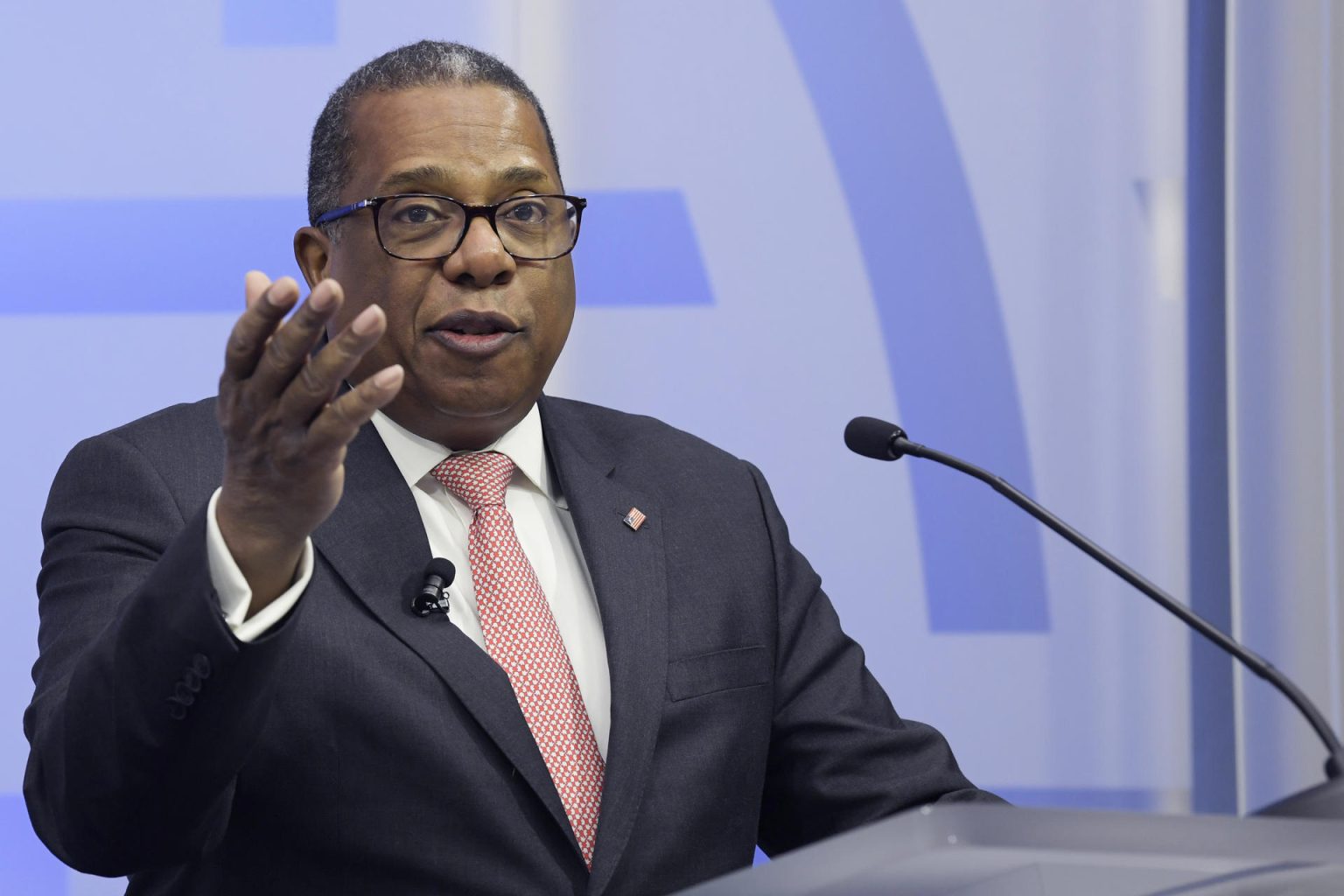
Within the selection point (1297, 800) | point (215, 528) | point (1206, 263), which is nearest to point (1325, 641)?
point (1206, 263)

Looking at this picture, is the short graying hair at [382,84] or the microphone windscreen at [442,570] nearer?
the microphone windscreen at [442,570]

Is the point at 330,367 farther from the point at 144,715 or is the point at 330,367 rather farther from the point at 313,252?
the point at 313,252

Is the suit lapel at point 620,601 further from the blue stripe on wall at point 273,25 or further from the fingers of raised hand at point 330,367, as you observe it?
the blue stripe on wall at point 273,25

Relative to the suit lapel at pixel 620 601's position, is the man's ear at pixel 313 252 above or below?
above

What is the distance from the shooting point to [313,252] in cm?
188

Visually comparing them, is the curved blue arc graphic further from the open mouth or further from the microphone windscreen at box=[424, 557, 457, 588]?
the microphone windscreen at box=[424, 557, 457, 588]

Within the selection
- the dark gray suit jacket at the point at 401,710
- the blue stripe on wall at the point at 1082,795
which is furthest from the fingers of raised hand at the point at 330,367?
the blue stripe on wall at the point at 1082,795

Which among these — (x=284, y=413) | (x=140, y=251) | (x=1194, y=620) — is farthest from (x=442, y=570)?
(x=140, y=251)

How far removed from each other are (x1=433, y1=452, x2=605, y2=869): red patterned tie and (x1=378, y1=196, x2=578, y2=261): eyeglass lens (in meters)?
0.33

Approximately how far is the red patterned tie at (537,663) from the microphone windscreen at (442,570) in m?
0.07

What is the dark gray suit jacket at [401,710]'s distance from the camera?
4.28 ft

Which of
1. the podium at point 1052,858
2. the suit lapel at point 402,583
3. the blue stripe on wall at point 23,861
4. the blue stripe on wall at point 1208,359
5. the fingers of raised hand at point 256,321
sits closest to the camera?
the podium at point 1052,858

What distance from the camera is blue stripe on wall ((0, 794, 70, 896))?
253 centimetres


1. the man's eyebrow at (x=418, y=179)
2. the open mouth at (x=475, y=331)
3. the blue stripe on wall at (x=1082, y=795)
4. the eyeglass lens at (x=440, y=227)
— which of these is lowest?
the blue stripe on wall at (x=1082, y=795)
